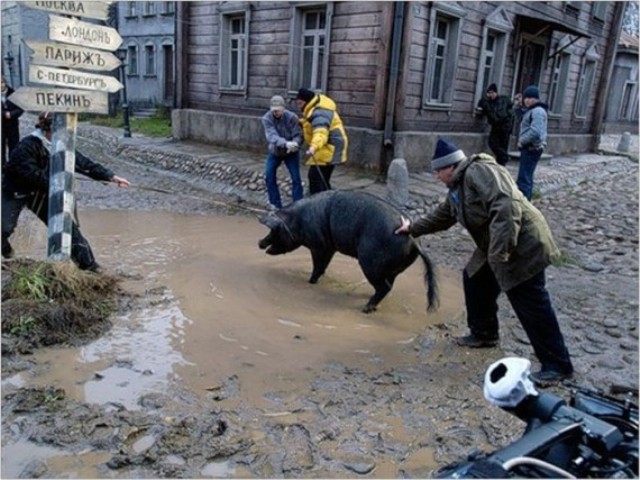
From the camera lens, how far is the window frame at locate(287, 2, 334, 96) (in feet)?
35.3

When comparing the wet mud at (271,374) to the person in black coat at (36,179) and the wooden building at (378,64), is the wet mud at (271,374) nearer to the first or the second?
the person in black coat at (36,179)

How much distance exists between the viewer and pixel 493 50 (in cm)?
1282

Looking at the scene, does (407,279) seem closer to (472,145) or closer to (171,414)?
(171,414)

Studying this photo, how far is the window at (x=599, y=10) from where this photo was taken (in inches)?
654

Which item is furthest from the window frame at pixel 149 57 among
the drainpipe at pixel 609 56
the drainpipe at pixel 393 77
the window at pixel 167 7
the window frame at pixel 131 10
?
the drainpipe at pixel 609 56

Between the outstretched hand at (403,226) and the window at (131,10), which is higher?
the window at (131,10)

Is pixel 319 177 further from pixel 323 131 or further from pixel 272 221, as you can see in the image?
pixel 272 221

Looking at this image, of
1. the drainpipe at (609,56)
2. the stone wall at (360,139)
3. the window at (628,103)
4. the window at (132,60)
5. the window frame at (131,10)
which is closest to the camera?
the stone wall at (360,139)

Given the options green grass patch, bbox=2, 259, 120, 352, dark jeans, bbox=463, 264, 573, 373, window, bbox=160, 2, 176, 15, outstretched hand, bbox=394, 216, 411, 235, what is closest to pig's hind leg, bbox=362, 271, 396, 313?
outstretched hand, bbox=394, 216, 411, 235

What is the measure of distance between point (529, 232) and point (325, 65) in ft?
26.0

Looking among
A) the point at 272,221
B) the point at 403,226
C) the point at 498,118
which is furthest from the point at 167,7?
the point at 403,226

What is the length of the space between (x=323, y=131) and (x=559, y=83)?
12039 millimetres

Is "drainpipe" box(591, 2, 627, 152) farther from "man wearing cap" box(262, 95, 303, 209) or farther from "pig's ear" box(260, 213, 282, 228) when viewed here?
"pig's ear" box(260, 213, 282, 228)

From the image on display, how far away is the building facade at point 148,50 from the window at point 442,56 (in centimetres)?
1430
